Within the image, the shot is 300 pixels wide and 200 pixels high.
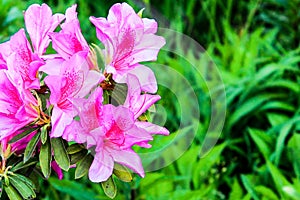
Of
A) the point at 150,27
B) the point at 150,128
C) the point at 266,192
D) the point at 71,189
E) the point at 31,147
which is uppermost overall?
the point at 150,27

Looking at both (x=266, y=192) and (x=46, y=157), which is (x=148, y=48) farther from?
(x=266, y=192)

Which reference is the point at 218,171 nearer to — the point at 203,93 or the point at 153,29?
the point at 203,93

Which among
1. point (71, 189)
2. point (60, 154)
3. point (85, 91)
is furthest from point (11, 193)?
point (71, 189)

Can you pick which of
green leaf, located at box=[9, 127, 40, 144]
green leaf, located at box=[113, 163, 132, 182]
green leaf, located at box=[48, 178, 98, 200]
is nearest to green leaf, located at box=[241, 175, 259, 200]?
green leaf, located at box=[48, 178, 98, 200]

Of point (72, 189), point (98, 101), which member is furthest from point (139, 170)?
point (72, 189)

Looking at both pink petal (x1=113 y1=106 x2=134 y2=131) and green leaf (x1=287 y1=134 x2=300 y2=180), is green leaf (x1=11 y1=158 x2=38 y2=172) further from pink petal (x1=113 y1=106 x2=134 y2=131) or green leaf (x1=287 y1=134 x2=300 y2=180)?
green leaf (x1=287 y1=134 x2=300 y2=180)

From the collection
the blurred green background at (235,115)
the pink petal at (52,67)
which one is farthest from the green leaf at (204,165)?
the pink petal at (52,67)

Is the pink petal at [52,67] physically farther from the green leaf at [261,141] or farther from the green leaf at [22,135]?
the green leaf at [261,141]
